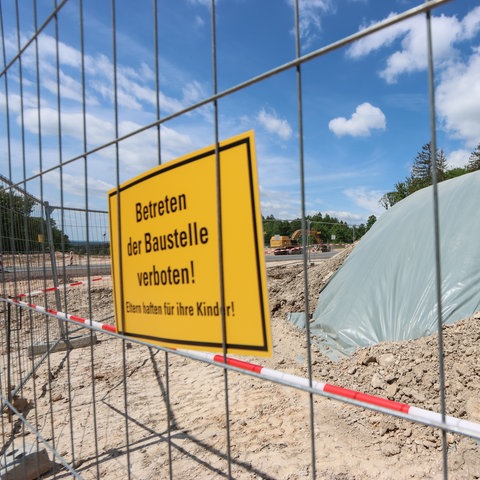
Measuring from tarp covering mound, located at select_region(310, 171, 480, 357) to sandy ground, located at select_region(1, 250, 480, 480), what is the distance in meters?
0.50

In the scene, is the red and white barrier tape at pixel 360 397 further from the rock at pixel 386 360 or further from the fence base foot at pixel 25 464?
the rock at pixel 386 360

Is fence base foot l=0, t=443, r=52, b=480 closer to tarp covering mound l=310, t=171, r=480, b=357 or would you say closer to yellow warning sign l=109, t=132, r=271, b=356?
yellow warning sign l=109, t=132, r=271, b=356

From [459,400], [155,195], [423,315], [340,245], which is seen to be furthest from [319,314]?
[340,245]

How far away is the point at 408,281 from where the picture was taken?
617 cm

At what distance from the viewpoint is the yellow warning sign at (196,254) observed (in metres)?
1.15

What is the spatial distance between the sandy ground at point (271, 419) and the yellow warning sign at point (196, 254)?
1.24 m

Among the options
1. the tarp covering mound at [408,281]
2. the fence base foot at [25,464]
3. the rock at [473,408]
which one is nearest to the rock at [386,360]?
the tarp covering mound at [408,281]

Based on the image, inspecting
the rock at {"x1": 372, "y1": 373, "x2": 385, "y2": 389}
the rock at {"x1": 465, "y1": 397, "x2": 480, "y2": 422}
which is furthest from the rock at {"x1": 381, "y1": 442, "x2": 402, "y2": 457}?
the rock at {"x1": 372, "y1": 373, "x2": 385, "y2": 389}

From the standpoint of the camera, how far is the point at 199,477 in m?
3.38

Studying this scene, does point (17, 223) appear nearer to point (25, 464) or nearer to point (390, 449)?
point (25, 464)

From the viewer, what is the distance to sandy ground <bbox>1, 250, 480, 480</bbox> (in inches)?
134

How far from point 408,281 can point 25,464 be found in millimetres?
5403

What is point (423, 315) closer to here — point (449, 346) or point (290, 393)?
point (449, 346)

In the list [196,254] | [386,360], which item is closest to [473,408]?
[386,360]
